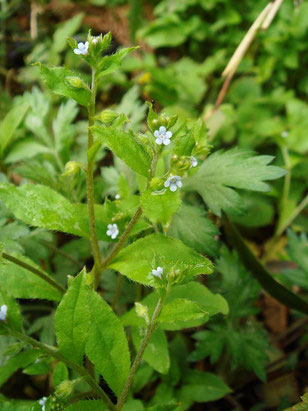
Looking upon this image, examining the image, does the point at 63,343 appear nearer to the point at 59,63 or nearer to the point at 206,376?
the point at 206,376

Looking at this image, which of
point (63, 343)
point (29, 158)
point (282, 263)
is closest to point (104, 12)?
point (29, 158)

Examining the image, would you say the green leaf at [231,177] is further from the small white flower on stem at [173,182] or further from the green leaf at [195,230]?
the small white flower on stem at [173,182]

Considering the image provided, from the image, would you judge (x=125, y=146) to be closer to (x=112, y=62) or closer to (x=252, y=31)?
(x=112, y=62)

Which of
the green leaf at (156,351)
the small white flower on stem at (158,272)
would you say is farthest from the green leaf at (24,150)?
the small white flower on stem at (158,272)

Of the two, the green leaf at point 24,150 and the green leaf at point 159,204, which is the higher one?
the green leaf at point 159,204

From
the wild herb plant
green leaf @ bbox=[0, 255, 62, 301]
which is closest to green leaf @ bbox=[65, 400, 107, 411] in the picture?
the wild herb plant

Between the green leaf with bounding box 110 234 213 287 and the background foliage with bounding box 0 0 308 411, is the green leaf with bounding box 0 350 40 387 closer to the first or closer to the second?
the background foliage with bounding box 0 0 308 411
